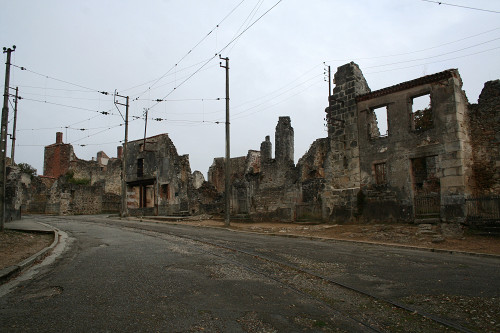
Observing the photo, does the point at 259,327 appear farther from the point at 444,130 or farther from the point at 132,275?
the point at 444,130

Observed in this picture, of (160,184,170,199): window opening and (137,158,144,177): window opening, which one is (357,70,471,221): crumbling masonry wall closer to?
(160,184,170,199): window opening

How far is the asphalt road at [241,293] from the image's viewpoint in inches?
181

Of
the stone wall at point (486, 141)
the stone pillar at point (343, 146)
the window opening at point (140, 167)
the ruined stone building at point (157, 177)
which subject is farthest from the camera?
the window opening at point (140, 167)

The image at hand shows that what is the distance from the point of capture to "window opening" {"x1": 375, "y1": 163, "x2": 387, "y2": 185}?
1921 cm

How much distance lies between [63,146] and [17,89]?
3129 centimetres

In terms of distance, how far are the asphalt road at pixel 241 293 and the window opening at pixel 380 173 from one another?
9501 mm

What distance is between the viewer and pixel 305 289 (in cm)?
630

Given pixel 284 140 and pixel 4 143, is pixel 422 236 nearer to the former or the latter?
pixel 4 143

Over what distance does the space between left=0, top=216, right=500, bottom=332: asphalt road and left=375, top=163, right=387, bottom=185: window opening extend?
31.2 ft

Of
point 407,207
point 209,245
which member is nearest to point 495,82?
point 407,207

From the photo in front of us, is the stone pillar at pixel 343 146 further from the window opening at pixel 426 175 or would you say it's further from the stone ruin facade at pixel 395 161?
the window opening at pixel 426 175

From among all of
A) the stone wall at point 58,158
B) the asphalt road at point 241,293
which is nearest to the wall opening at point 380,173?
the asphalt road at point 241,293

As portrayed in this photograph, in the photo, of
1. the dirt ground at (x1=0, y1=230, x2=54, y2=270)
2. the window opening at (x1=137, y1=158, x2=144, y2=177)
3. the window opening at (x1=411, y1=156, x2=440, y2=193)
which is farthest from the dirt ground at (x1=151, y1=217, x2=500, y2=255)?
the window opening at (x1=137, y1=158, x2=144, y2=177)

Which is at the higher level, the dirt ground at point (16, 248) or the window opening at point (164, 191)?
the window opening at point (164, 191)
